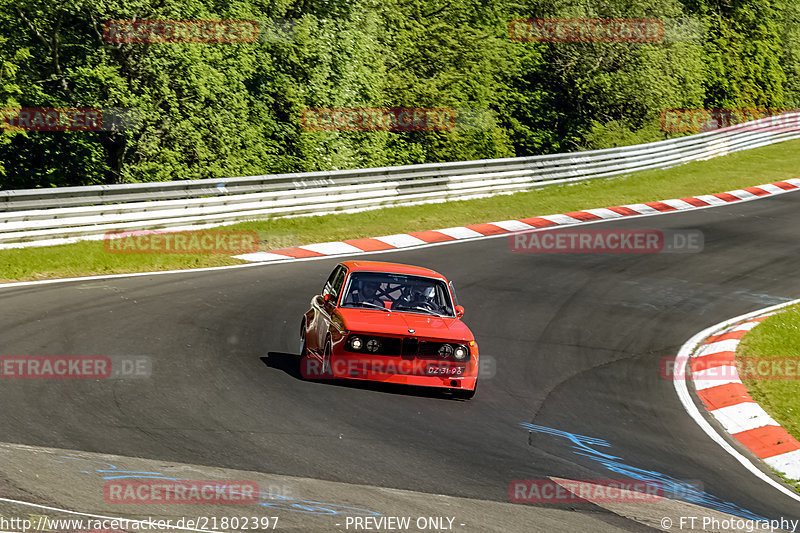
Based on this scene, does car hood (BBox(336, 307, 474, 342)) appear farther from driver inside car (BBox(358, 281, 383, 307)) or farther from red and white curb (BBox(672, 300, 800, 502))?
red and white curb (BBox(672, 300, 800, 502))

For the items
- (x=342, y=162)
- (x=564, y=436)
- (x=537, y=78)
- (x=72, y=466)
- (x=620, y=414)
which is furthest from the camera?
(x=537, y=78)

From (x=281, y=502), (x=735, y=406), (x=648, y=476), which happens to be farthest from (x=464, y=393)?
(x=281, y=502)

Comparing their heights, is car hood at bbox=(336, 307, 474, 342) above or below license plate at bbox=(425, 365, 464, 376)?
above

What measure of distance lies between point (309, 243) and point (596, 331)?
23.8 feet

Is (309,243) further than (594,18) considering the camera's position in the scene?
No

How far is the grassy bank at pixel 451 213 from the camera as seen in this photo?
50.7 feet

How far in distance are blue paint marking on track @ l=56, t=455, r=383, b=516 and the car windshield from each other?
432 cm

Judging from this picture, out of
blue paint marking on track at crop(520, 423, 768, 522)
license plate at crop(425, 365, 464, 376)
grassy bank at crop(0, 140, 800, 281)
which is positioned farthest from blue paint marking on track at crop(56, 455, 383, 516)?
grassy bank at crop(0, 140, 800, 281)

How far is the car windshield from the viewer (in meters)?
10.6

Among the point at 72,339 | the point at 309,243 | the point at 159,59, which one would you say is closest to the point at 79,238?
the point at 309,243

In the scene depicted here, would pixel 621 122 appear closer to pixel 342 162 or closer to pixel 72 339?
pixel 342 162

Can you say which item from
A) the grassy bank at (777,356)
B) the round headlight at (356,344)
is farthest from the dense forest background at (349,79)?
the grassy bank at (777,356)

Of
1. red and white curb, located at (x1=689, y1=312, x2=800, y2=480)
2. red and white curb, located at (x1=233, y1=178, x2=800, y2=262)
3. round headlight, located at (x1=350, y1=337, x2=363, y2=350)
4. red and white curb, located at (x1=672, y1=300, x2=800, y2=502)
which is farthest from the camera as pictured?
red and white curb, located at (x1=233, y1=178, x2=800, y2=262)

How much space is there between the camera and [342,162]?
30.5 metres
